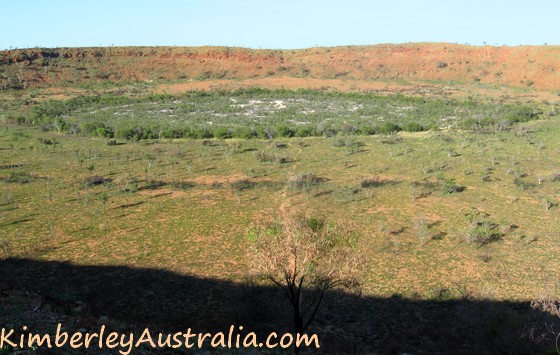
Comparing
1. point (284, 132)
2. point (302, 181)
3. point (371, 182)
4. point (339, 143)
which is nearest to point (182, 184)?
point (302, 181)

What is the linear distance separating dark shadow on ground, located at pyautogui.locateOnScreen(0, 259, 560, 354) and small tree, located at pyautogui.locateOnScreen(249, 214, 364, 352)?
3.07 metres

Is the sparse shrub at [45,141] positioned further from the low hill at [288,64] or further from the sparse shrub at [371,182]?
the low hill at [288,64]

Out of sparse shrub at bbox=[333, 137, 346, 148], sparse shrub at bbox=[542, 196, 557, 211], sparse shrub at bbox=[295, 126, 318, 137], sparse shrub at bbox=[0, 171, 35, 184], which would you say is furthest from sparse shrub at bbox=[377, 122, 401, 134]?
sparse shrub at bbox=[0, 171, 35, 184]

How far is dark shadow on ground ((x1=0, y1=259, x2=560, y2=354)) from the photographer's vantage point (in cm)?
1673

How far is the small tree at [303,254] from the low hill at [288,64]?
97090mm

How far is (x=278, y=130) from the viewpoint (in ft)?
193

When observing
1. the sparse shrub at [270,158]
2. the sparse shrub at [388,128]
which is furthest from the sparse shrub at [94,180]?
the sparse shrub at [388,128]

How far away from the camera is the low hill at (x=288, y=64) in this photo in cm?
10088

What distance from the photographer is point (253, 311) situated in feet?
62.0

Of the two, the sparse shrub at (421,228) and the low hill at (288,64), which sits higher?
the low hill at (288,64)

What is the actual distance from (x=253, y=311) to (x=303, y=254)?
5.01 metres

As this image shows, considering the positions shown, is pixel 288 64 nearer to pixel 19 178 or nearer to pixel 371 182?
pixel 371 182

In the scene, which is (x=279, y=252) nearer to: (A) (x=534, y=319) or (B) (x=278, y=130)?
(A) (x=534, y=319)

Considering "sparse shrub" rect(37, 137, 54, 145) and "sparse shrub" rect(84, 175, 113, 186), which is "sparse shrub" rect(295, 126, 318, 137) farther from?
"sparse shrub" rect(37, 137, 54, 145)
